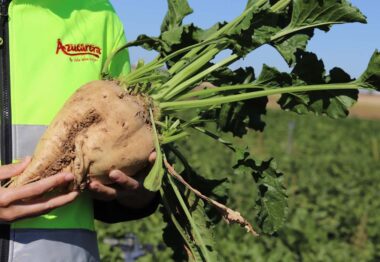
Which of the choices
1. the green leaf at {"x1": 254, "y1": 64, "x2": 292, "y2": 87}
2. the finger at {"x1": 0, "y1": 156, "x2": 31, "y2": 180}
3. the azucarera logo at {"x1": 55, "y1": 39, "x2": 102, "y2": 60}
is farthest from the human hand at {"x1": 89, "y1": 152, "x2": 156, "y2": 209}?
the green leaf at {"x1": 254, "y1": 64, "x2": 292, "y2": 87}

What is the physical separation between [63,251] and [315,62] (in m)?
1.03

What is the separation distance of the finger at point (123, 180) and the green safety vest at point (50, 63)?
0.44ft

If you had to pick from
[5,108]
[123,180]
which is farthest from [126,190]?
[5,108]

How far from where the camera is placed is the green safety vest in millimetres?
1941

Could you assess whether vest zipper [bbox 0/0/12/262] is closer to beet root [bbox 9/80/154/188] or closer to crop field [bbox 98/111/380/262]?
beet root [bbox 9/80/154/188]

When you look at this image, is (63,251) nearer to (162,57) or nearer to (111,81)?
(111,81)

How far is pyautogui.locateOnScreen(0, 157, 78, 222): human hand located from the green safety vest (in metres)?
0.09

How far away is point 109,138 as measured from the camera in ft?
7.09

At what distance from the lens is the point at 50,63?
2002mm

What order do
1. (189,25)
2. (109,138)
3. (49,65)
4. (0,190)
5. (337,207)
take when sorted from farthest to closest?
(337,207) < (189,25) < (109,138) < (49,65) < (0,190)

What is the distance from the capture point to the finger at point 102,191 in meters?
1.96

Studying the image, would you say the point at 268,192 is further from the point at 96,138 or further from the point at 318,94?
the point at 96,138

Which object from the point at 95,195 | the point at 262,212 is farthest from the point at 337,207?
the point at 95,195

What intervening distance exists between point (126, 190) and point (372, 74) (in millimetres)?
898
